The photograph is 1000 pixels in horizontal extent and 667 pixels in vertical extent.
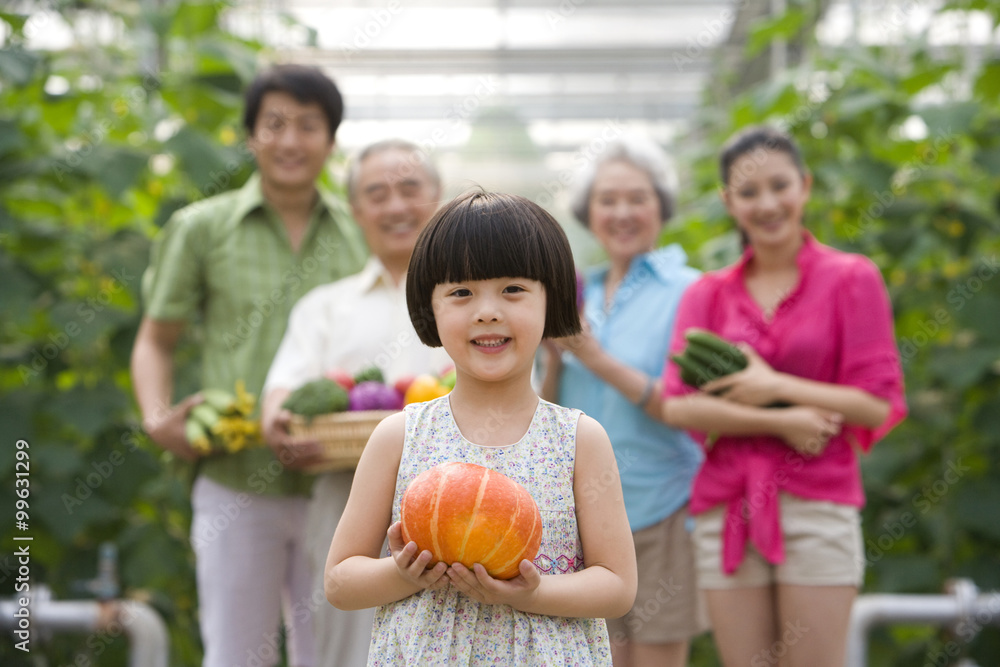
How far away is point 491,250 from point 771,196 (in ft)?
4.78

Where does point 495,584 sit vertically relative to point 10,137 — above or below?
below

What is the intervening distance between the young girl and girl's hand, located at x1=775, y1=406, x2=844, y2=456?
3.51 feet

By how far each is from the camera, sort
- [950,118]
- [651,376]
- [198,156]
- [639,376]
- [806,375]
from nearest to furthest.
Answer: [806,375], [639,376], [651,376], [198,156], [950,118]

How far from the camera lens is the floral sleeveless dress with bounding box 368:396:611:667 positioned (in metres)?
1.59

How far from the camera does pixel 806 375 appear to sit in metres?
2.73

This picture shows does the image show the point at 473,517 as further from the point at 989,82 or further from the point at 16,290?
the point at 989,82

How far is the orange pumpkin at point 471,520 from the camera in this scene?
144 centimetres

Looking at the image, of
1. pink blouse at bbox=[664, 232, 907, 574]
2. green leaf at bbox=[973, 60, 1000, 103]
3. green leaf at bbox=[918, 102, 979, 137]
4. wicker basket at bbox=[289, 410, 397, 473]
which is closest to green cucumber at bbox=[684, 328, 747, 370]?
pink blouse at bbox=[664, 232, 907, 574]

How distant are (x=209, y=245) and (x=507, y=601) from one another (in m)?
2.00

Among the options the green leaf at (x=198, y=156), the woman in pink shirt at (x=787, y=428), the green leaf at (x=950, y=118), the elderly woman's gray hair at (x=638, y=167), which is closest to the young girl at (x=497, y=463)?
the woman in pink shirt at (x=787, y=428)

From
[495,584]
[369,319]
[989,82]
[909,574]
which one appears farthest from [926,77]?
[495,584]

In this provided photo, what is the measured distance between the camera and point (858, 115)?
4.27m

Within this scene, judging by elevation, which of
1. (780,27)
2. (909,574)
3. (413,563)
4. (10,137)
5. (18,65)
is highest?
(780,27)

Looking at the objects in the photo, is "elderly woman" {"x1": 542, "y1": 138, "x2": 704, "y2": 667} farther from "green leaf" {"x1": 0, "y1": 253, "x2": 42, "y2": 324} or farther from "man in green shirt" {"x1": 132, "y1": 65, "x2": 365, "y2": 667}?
"green leaf" {"x1": 0, "y1": 253, "x2": 42, "y2": 324}
